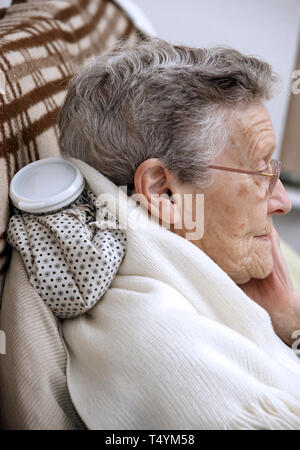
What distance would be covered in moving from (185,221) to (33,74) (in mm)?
454

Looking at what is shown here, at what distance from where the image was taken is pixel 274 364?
29.3 inches

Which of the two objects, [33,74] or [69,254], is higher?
[33,74]

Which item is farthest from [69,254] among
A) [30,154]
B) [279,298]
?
[279,298]

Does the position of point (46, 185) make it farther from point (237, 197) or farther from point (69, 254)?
point (237, 197)

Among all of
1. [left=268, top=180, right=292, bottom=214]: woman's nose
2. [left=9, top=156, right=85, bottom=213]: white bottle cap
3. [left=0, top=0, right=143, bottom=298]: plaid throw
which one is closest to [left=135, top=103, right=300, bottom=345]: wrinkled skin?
[left=268, top=180, right=292, bottom=214]: woman's nose

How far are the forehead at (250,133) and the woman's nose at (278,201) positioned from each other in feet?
0.30

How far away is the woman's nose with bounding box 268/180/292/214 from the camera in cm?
95

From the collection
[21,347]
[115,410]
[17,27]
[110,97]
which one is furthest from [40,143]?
[115,410]

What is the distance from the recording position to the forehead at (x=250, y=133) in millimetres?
876

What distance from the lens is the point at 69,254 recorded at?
75 cm

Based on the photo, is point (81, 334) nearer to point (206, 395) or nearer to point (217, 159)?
point (206, 395)

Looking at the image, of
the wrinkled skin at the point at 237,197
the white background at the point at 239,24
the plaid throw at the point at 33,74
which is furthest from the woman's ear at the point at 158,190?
the white background at the point at 239,24

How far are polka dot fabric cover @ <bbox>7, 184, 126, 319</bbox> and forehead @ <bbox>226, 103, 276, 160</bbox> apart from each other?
27cm

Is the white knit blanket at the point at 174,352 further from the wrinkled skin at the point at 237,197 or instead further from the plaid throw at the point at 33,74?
the plaid throw at the point at 33,74
